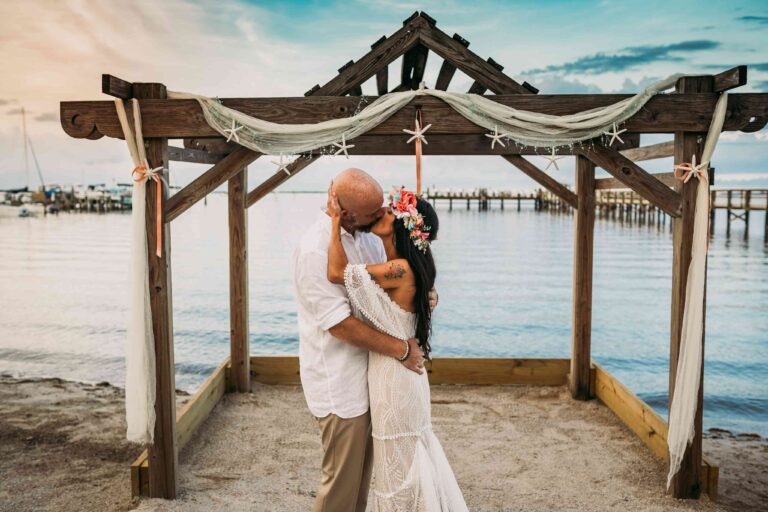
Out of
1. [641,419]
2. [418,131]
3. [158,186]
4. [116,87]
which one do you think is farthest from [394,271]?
[641,419]

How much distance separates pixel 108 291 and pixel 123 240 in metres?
16.9

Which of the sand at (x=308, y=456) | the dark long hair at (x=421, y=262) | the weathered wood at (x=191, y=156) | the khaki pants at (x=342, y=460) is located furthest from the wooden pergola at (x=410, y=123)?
the khaki pants at (x=342, y=460)

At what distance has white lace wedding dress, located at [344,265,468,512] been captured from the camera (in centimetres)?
278

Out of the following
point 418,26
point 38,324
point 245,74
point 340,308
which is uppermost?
point 245,74

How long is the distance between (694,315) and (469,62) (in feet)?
7.06

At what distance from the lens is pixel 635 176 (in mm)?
4148

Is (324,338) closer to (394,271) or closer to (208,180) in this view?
(394,271)

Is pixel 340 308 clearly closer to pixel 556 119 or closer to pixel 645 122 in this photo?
pixel 556 119

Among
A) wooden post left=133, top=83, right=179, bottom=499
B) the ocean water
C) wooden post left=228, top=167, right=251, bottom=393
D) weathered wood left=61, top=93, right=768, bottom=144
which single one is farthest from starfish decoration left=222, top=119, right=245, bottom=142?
the ocean water

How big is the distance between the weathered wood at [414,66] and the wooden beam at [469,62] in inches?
6.0

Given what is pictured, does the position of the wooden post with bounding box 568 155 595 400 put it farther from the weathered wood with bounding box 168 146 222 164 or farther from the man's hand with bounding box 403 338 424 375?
the man's hand with bounding box 403 338 424 375

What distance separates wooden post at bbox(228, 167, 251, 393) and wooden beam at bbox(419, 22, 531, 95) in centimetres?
285

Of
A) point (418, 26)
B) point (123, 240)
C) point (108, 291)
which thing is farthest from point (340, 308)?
point (123, 240)

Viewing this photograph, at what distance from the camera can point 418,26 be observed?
14.2 ft
